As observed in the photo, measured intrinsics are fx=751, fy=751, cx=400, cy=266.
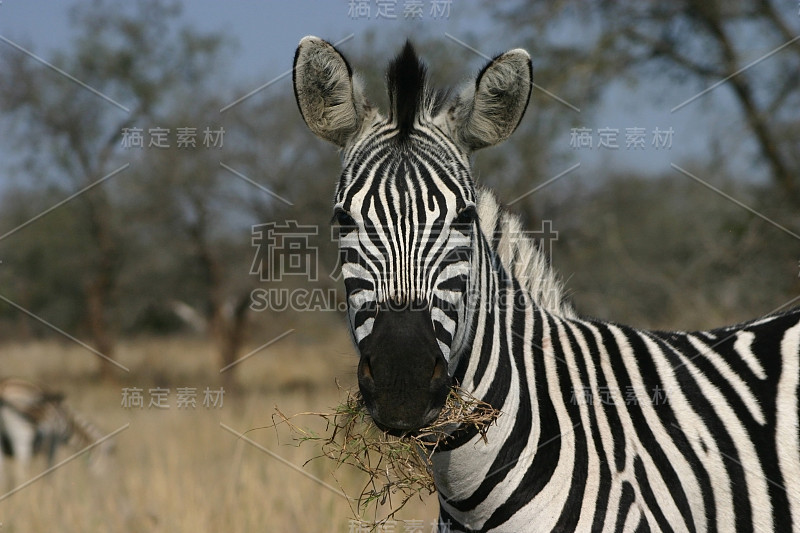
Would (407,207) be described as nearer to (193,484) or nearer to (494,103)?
(494,103)

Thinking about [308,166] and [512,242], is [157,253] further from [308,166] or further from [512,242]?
[512,242]

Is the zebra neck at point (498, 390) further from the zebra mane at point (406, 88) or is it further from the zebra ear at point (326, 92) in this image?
the zebra ear at point (326, 92)

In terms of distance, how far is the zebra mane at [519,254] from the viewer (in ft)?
10.4

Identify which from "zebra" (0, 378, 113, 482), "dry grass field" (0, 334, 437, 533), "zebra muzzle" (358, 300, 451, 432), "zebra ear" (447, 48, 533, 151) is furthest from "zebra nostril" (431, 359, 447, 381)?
"zebra" (0, 378, 113, 482)

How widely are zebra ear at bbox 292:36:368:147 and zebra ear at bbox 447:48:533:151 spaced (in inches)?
15.0

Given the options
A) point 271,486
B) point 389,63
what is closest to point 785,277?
point 271,486

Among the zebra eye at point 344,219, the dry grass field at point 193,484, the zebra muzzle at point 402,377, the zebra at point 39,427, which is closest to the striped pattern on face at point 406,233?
the zebra eye at point 344,219

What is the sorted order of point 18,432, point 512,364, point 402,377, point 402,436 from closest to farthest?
1. point 402,377
2. point 402,436
3. point 512,364
4. point 18,432

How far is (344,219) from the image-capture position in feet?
8.73

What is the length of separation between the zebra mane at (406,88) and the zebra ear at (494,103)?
175mm

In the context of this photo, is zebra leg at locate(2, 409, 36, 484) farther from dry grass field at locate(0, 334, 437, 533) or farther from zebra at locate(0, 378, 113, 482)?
dry grass field at locate(0, 334, 437, 533)

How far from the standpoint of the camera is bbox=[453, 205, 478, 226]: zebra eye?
2633 mm

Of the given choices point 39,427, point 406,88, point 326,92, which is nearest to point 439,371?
point 406,88

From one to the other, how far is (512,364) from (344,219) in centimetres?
86
